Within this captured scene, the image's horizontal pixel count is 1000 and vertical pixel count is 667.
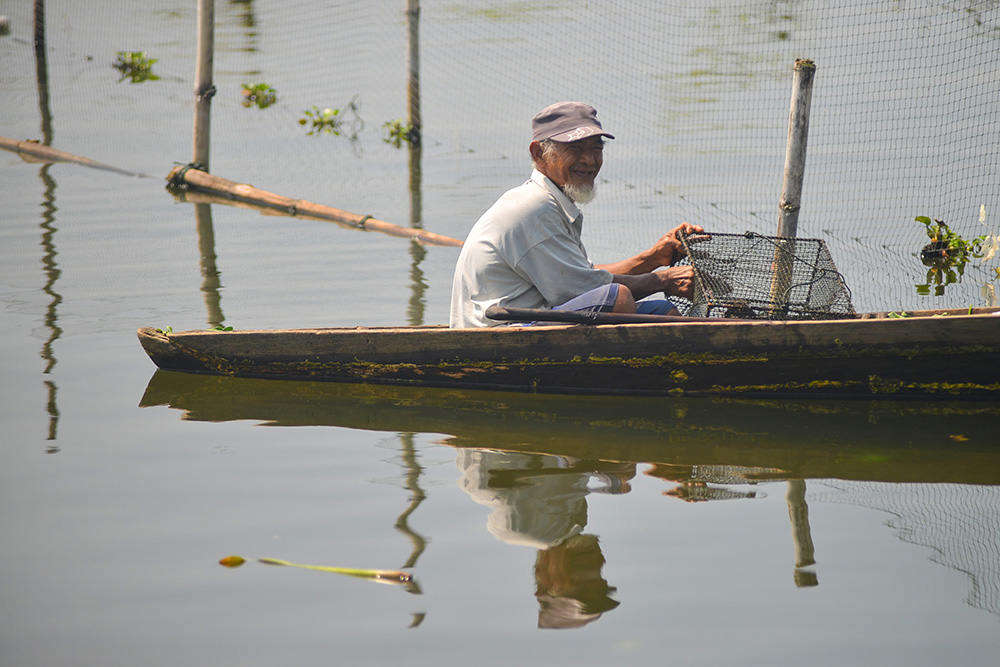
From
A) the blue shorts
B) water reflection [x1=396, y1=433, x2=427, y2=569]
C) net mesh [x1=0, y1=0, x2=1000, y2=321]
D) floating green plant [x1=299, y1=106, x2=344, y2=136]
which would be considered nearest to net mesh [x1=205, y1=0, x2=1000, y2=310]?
net mesh [x1=0, y1=0, x2=1000, y2=321]

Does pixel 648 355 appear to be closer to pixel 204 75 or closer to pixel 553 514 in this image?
pixel 553 514

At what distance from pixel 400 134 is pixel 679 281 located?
305 inches

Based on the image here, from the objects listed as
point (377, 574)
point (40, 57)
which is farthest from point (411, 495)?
point (40, 57)

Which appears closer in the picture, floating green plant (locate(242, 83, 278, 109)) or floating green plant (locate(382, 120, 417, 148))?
floating green plant (locate(382, 120, 417, 148))

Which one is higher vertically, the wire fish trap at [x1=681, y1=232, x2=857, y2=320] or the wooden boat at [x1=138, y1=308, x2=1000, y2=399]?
the wire fish trap at [x1=681, y1=232, x2=857, y2=320]

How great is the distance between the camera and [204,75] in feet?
30.5

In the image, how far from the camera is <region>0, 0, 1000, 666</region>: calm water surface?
259 centimetres

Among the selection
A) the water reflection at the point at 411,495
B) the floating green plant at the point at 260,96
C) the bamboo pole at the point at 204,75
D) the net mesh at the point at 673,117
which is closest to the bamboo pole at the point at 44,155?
the bamboo pole at the point at 204,75

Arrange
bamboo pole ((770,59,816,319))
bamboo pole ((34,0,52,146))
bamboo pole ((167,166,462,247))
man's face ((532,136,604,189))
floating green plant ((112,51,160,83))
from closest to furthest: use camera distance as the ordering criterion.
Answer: man's face ((532,136,604,189)), bamboo pole ((770,59,816,319)), bamboo pole ((167,166,462,247)), bamboo pole ((34,0,52,146)), floating green plant ((112,51,160,83))

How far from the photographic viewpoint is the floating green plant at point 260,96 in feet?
44.4

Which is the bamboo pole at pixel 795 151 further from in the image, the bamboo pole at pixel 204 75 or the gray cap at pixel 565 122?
the bamboo pole at pixel 204 75

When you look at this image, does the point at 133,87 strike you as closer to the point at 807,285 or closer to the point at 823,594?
the point at 807,285

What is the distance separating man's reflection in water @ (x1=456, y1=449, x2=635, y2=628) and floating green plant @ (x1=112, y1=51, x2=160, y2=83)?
1369cm

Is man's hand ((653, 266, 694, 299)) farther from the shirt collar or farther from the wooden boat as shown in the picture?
the shirt collar
